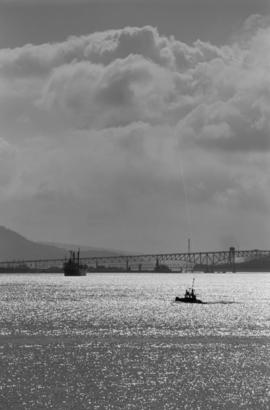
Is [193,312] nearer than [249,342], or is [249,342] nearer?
[249,342]

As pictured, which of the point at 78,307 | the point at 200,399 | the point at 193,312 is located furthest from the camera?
the point at 78,307

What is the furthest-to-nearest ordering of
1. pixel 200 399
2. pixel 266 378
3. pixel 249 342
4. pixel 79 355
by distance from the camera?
pixel 249 342, pixel 79 355, pixel 266 378, pixel 200 399

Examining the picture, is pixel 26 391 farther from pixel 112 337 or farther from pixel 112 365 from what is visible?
pixel 112 337

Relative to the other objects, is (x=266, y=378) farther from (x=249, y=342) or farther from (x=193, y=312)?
(x=193, y=312)

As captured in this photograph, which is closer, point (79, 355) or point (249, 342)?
point (79, 355)

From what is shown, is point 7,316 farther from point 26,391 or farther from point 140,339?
point 26,391

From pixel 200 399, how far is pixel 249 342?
37.5 metres

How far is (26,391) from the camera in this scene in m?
59.8

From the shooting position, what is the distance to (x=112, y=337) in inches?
3846

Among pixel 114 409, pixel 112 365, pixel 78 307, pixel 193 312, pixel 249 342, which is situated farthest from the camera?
pixel 78 307

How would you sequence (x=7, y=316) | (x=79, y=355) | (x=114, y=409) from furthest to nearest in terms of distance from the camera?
1. (x=7, y=316)
2. (x=79, y=355)
3. (x=114, y=409)

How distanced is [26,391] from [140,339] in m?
37.1

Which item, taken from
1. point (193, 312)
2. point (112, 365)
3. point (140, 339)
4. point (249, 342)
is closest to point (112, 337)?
point (140, 339)

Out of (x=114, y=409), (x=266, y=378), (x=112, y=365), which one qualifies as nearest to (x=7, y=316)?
(x=112, y=365)
